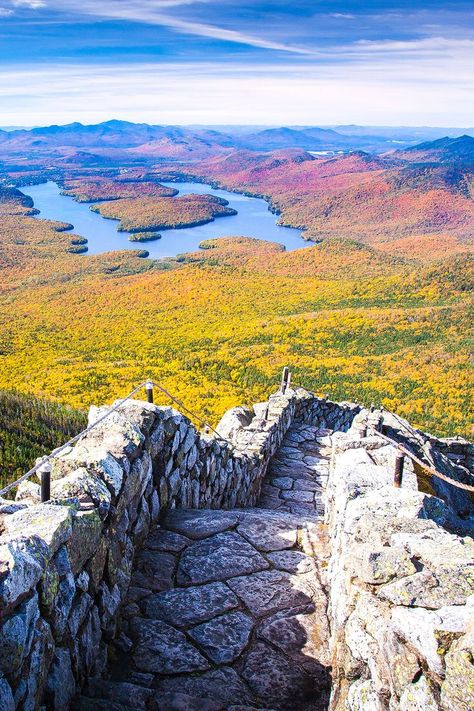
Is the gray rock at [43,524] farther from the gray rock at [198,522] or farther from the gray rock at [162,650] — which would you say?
the gray rock at [198,522]

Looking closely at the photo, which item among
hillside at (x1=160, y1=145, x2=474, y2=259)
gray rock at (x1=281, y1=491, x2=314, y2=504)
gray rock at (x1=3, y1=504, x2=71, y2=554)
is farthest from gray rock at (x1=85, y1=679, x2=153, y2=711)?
hillside at (x1=160, y1=145, x2=474, y2=259)

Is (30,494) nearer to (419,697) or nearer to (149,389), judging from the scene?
(149,389)

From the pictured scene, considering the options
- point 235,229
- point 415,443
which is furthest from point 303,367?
point 235,229

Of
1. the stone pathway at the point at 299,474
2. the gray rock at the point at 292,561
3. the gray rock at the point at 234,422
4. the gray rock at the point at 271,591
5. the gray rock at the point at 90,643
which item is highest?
the gray rock at the point at 90,643

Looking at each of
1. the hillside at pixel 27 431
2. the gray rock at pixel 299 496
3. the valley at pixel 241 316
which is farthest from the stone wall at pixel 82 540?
the valley at pixel 241 316

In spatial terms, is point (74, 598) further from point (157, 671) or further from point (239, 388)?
point (239, 388)

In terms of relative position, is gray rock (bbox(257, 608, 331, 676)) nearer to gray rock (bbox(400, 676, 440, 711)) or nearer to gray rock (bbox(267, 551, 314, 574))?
gray rock (bbox(267, 551, 314, 574))
